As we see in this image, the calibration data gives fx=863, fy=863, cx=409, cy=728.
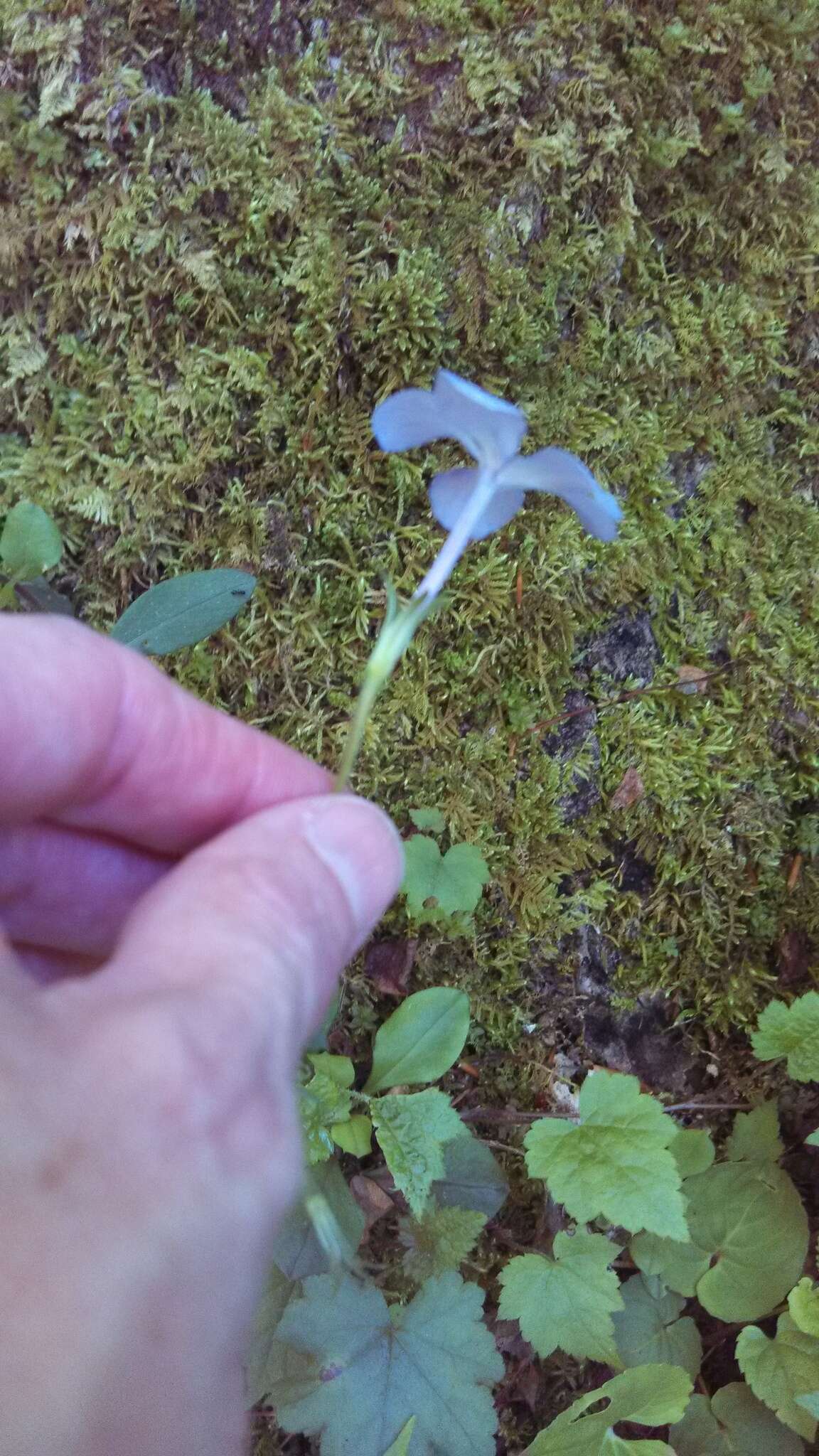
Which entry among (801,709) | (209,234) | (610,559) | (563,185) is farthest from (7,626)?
(801,709)

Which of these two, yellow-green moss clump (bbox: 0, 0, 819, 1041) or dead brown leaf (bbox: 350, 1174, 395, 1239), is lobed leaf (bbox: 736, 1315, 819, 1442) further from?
dead brown leaf (bbox: 350, 1174, 395, 1239)

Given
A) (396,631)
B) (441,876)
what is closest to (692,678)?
(441,876)

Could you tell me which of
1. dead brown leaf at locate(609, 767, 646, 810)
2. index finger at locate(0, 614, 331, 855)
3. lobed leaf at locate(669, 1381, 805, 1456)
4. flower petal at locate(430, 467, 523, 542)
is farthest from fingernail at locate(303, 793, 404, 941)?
lobed leaf at locate(669, 1381, 805, 1456)

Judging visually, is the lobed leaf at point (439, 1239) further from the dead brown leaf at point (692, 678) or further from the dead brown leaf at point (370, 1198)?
the dead brown leaf at point (692, 678)

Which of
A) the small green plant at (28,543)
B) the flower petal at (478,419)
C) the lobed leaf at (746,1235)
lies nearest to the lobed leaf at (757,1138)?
the lobed leaf at (746,1235)

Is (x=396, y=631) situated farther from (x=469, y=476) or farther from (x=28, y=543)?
(x=28, y=543)

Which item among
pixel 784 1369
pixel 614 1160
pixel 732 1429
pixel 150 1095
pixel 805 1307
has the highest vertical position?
pixel 150 1095

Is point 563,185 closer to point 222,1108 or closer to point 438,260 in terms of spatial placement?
point 438,260
